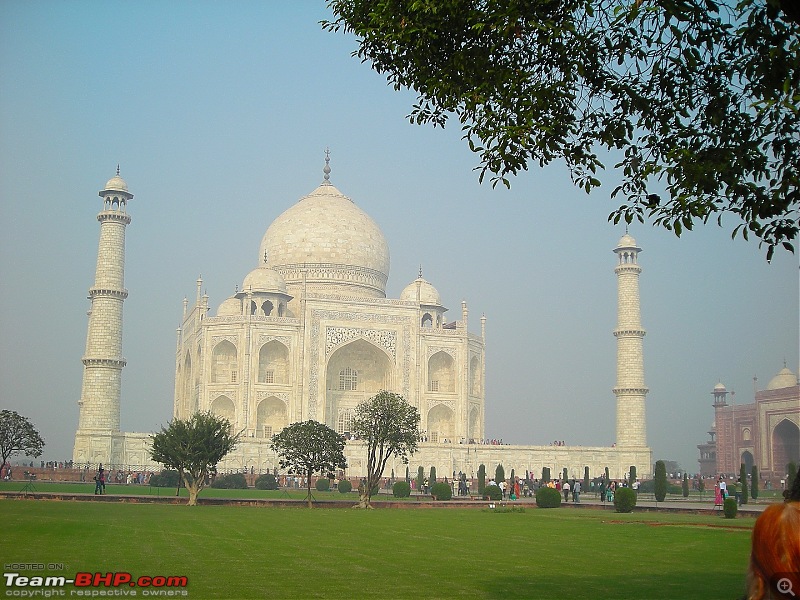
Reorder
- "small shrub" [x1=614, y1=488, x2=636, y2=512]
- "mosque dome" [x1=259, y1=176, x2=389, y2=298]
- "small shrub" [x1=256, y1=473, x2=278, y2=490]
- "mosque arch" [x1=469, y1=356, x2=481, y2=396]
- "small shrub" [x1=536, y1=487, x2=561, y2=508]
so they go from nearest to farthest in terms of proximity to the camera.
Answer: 1. "small shrub" [x1=614, y1=488, x2=636, y2=512]
2. "small shrub" [x1=536, y1=487, x2=561, y2=508]
3. "small shrub" [x1=256, y1=473, x2=278, y2=490]
4. "mosque arch" [x1=469, y1=356, x2=481, y2=396]
5. "mosque dome" [x1=259, y1=176, x2=389, y2=298]

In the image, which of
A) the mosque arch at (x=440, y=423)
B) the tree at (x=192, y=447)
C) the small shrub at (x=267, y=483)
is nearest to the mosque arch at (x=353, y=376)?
the mosque arch at (x=440, y=423)

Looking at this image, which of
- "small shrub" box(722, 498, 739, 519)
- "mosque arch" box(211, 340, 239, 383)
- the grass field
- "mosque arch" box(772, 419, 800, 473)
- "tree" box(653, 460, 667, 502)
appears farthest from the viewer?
"mosque arch" box(772, 419, 800, 473)

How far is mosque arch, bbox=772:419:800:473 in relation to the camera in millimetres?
51625

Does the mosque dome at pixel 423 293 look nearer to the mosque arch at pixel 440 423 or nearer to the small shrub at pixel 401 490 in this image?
the mosque arch at pixel 440 423

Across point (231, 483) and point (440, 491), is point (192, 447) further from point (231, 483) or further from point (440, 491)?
point (231, 483)

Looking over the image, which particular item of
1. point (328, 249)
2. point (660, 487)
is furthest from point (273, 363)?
point (660, 487)

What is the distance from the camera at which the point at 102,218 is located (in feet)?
137

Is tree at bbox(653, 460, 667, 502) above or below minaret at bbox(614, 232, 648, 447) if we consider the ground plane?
below

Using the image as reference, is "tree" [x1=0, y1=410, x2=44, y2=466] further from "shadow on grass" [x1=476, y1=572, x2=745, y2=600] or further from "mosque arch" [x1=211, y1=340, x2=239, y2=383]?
"shadow on grass" [x1=476, y1=572, x2=745, y2=600]

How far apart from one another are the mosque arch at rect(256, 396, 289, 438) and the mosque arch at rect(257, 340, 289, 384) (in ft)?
3.09

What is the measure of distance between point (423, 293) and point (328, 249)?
16.8ft

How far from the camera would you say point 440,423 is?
45.8 metres

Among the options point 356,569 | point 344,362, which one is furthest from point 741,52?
point 344,362

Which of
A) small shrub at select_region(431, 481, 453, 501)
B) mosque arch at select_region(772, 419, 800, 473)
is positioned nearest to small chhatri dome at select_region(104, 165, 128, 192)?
small shrub at select_region(431, 481, 453, 501)
